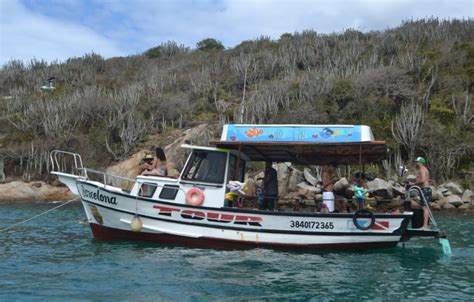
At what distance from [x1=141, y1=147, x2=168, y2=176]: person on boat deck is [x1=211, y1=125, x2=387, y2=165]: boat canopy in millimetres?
1663

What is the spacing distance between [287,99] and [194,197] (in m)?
27.2

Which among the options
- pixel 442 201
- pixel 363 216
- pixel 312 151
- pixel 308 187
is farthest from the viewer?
pixel 308 187

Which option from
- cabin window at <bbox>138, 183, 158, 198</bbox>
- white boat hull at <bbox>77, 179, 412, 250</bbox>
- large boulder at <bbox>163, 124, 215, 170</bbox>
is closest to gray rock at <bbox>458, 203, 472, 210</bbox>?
white boat hull at <bbox>77, 179, 412, 250</bbox>

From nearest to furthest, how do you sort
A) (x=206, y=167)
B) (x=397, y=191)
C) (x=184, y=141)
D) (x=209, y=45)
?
(x=206, y=167)
(x=397, y=191)
(x=184, y=141)
(x=209, y=45)

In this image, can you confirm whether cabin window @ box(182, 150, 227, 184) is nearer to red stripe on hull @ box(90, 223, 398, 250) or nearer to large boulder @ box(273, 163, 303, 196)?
red stripe on hull @ box(90, 223, 398, 250)

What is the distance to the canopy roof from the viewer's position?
42.4 feet

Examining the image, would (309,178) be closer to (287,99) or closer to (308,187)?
(308,187)

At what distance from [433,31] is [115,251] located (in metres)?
46.6

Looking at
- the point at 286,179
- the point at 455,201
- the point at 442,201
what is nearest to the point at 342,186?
the point at 286,179

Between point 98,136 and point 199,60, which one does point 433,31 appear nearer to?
point 199,60

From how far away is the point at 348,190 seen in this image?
25.1 metres

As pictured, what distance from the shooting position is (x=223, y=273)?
1041 centimetres

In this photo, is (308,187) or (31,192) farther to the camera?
(31,192)

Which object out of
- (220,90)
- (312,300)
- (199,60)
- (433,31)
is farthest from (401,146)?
(199,60)
